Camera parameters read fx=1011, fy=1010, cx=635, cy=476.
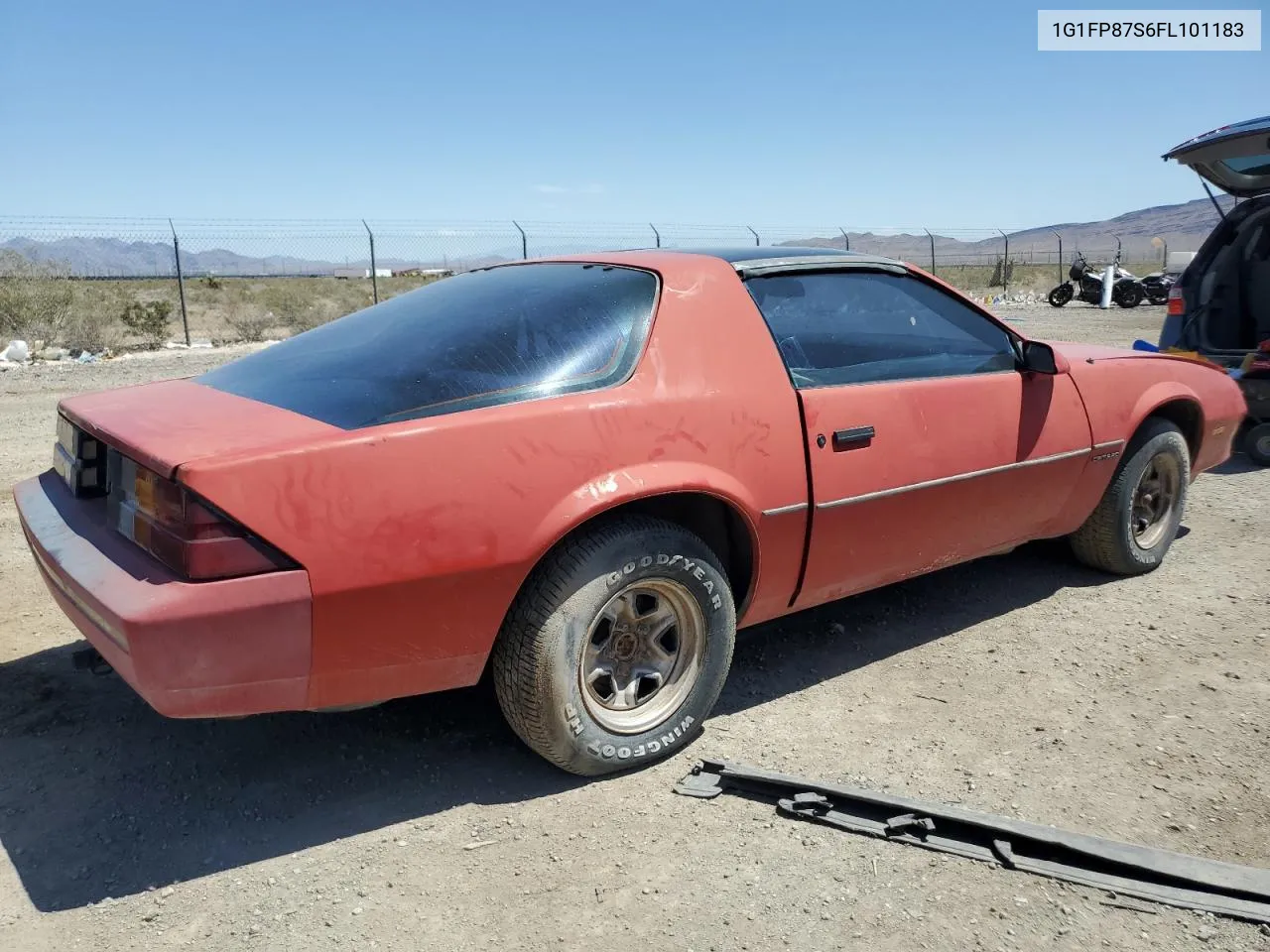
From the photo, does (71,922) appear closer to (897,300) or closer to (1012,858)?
(1012,858)

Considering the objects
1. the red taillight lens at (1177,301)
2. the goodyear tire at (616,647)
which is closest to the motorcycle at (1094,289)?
the red taillight lens at (1177,301)

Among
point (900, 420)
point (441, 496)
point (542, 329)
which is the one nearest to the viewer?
point (441, 496)

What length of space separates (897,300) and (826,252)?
0.40 meters

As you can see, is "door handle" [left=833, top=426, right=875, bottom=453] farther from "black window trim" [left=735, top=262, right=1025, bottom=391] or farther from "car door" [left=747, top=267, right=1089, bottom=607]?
"black window trim" [left=735, top=262, right=1025, bottom=391]

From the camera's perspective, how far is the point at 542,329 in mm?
2928

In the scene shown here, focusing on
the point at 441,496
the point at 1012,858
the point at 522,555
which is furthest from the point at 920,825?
the point at 441,496

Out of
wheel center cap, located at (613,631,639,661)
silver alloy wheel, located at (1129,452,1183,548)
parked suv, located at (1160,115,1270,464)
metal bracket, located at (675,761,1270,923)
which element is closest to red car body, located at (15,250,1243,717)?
wheel center cap, located at (613,631,639,661)

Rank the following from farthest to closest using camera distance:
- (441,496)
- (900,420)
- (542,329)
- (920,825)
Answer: (900,420)
(542,329)
(920,825)
(441,496)

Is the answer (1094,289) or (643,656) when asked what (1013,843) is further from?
(1094,289)

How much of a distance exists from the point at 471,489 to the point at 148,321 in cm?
1751

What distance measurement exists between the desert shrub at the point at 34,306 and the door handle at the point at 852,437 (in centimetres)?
1690

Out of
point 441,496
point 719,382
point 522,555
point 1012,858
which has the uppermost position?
point 719,382

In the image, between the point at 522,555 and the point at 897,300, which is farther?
the point at 897,300

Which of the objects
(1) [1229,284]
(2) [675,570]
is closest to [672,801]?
(2) [675,570]
